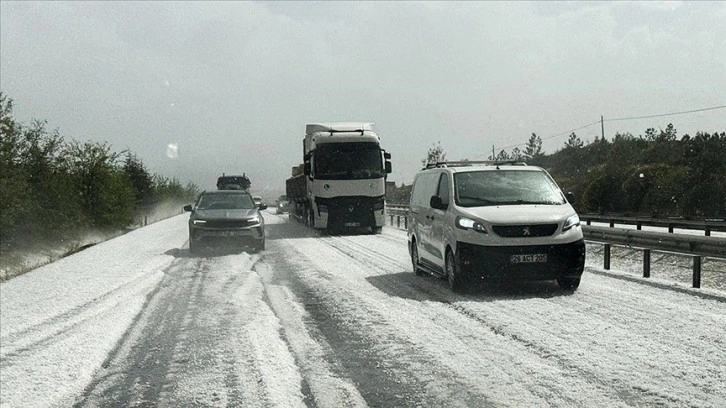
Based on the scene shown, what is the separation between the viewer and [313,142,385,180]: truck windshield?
25.3 metres

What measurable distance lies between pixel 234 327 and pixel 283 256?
9.54 m

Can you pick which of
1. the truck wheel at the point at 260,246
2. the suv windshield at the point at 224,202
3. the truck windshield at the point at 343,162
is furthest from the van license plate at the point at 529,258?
the truck windshield at the point at 343,162

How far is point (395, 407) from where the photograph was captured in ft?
15.2

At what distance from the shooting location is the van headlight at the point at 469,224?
9.72 m

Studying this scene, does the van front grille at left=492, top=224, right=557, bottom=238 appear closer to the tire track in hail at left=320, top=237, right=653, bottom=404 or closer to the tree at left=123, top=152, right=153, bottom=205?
the tire track in hail at left=320, top=237, right=653, bottom=404

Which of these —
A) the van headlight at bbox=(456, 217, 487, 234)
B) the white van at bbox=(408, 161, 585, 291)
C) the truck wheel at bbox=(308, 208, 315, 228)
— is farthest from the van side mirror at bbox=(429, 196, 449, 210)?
the truck wheel at bbox=(308, 208, 315, 228)

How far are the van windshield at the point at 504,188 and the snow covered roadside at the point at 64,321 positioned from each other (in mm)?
5124

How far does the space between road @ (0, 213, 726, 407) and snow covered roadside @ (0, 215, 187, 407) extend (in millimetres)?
30

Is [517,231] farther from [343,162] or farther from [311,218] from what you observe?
[311,218]

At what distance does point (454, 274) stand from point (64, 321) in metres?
5.28

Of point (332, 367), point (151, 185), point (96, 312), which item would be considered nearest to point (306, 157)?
point (96, 312)

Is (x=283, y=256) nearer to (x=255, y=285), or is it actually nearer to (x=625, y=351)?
(x=255, y=285)

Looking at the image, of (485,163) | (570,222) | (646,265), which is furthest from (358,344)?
(646,265)

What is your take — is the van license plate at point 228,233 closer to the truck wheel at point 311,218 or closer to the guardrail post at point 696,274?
the truck wheel at point 311,218
